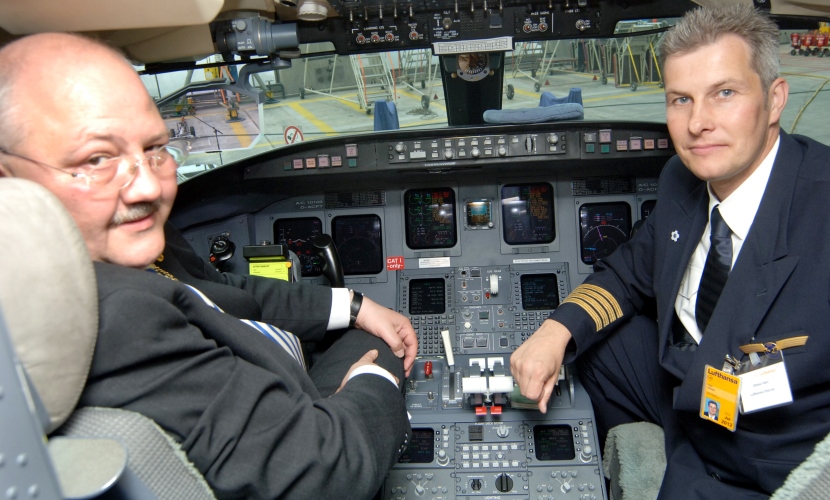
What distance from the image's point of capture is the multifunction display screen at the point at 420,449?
2.05 meters

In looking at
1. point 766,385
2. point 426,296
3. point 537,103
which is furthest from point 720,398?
point 537,103

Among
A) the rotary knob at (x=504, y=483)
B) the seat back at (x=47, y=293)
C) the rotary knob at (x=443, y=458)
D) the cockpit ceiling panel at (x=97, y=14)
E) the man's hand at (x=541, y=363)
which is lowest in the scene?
the rotary knob at (x=504, y=483)

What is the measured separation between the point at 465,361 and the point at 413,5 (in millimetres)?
1384

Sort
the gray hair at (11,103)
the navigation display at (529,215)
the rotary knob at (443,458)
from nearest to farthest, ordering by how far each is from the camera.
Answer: the gray hair at (11,103) → the rotary knob at (443,458) → the navigation display at (529,215)

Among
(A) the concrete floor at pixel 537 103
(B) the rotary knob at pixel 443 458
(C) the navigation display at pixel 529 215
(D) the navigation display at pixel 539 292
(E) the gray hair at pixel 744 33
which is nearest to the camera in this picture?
(E) the gray hair at pixel 744 33

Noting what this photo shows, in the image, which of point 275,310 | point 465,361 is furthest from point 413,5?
point 465,361

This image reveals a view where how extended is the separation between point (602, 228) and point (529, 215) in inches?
13.0

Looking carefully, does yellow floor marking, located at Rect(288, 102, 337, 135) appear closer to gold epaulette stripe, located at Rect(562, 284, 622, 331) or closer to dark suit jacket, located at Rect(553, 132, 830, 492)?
gold epaulette stripe, located at Rect(562, 284, 622, 331)

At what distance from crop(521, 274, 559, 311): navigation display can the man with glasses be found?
5.15 ft

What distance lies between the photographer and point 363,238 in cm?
282

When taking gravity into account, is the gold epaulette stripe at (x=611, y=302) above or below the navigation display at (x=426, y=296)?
above

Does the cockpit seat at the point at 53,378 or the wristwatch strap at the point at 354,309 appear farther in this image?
the wristwatch strap at the point at 354,309

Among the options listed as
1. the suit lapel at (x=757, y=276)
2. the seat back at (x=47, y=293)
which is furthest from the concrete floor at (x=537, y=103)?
the seat back at (x=47, y=293)

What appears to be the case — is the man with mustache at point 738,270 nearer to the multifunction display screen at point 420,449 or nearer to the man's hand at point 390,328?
the man's hand at point 390,328
